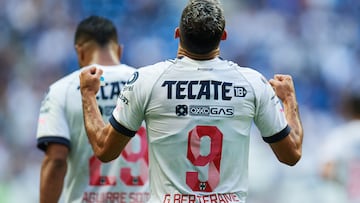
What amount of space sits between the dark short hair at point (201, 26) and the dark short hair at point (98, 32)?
6.80 feet

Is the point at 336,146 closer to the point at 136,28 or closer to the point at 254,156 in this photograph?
the point at 254,156

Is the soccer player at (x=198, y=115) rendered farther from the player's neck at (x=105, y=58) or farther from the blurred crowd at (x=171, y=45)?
the blurred crowd at (x=171, y=45)

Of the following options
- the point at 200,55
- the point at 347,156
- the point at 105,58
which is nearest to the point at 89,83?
the point at 200,55

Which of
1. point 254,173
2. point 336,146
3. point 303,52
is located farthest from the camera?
point 303,52

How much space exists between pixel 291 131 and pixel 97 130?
102 centimetres

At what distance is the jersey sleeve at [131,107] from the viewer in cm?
504

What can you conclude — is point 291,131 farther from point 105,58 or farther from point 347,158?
point 347,158

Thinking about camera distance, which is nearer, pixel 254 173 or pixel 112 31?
pixel 112 31

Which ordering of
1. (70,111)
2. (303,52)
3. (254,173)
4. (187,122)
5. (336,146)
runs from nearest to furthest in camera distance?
1. (187,122)
2. (70,111)
3. (336,146)
4. (254,173)
5. (303,52)

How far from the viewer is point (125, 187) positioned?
22.3 feet

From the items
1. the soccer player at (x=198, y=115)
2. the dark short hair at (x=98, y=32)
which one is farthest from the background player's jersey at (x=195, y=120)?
the dark short hair at (x=98, y=32)

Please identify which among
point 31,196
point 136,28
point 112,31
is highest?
point 136,28

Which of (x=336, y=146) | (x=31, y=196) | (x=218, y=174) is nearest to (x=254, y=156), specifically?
(x=31, y=196)

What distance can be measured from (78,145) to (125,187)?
427 mm
